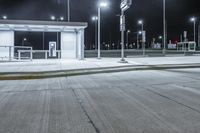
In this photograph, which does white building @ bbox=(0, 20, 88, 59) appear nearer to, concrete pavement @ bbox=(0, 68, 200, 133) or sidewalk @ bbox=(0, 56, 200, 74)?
sidewalk @ bbox=(0, 56, 200, 74)

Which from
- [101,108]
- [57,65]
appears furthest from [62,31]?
[101,108]

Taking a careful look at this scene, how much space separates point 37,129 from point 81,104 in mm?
2643

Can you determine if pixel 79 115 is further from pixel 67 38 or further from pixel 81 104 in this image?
pixel 67 38

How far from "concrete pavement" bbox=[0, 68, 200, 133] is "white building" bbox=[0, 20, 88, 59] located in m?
15.2

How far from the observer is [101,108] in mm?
8156

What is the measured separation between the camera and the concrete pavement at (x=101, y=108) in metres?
6.33

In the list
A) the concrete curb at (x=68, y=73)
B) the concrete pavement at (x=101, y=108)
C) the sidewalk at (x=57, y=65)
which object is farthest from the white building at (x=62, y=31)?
the concrete pavement at (x=101, y=108)

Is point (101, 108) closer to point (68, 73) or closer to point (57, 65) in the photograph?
point (68, 73)

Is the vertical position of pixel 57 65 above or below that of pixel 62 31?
below

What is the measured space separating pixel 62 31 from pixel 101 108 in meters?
23.6

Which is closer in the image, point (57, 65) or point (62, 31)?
point (57, 65)

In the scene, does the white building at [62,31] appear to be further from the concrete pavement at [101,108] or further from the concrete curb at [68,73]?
the concrete pavement at [101,108]

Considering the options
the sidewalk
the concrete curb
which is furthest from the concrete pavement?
the sidewalk

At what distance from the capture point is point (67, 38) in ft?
102
